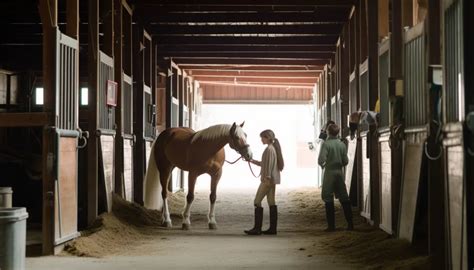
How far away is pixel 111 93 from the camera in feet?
27.4

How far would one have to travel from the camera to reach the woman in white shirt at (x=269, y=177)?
7996mm

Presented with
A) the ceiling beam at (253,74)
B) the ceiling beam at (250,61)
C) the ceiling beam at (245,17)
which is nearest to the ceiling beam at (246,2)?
the ceiling beam at (245,17)

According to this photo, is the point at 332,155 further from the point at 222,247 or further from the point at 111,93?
the point at 111,93

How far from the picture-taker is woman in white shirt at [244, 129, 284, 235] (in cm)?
800

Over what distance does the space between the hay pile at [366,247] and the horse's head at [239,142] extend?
1324 mm

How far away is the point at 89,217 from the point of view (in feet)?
25.0

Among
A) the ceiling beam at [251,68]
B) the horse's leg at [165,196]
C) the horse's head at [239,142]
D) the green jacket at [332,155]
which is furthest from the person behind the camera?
the ceiling beam at [251,68]

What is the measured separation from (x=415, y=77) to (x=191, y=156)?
3984 mm

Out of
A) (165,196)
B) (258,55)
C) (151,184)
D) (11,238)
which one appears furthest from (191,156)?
(258,55)

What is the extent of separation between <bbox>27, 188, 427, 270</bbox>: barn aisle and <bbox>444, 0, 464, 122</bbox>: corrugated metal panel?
1.28 m

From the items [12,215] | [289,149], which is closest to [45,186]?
[12,215]

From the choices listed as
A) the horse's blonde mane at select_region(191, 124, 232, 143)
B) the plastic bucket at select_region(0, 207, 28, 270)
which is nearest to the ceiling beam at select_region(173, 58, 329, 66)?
the horse's blonde mane at select_region(191, 124, 232, 143)

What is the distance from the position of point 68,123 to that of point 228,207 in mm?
5821

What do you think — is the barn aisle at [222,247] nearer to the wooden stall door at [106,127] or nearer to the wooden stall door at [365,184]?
the wooden stall door at [365,184]
